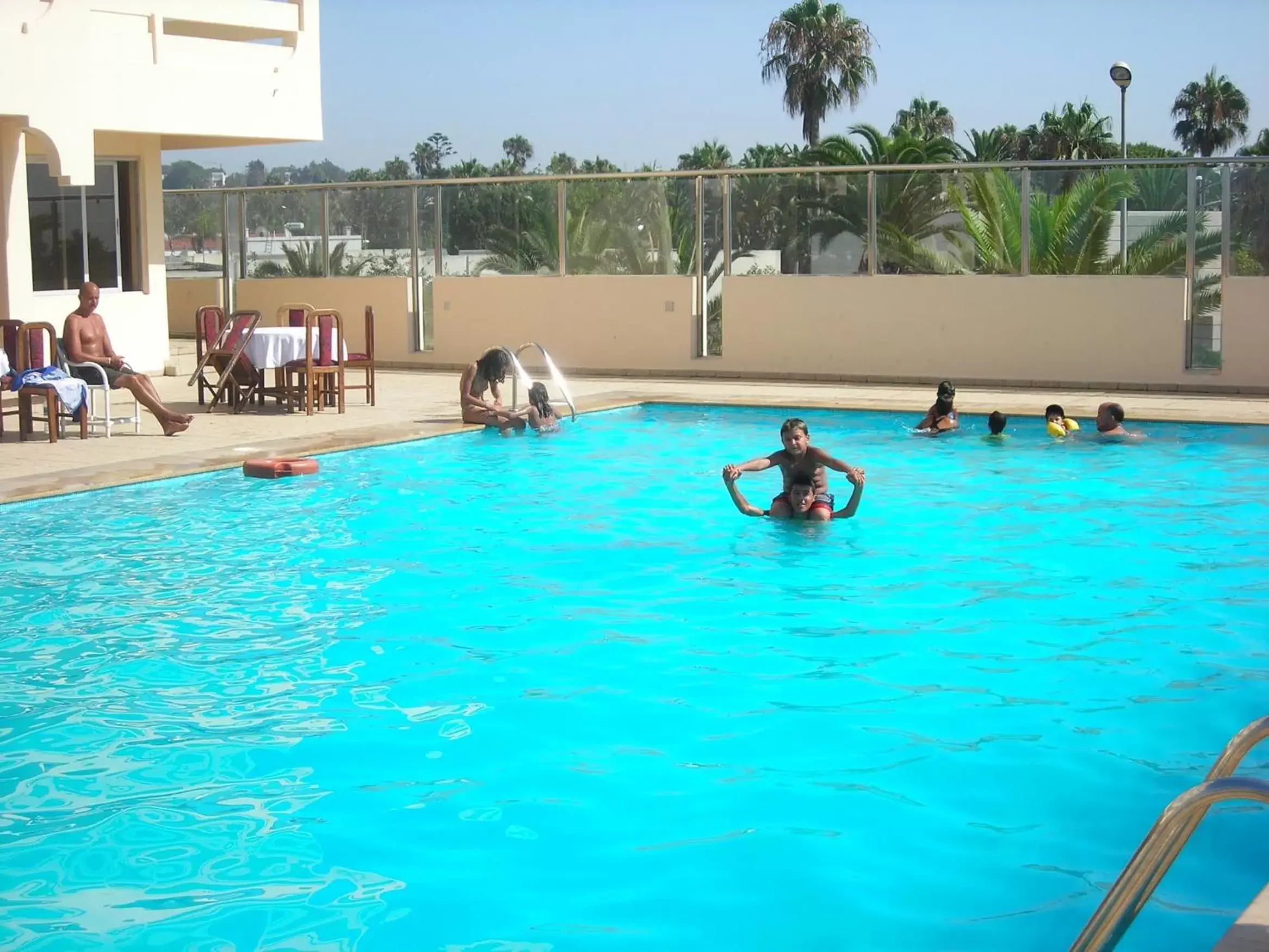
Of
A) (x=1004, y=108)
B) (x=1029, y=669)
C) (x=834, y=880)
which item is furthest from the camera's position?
(x=1004, y=108)

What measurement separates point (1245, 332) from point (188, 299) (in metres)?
17.2

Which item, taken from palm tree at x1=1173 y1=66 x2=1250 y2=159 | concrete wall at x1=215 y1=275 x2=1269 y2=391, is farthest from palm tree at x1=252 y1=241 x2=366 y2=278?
palm tree at x1=1173 y1=66 x2=1250 y2=159

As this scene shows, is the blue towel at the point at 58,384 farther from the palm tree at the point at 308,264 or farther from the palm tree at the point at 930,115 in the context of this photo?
the palm tree at the point at 930,115

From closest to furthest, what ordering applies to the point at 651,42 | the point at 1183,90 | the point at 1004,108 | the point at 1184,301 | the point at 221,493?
the point at 221,493
the point at 1184,301
the point at 651,42
the point at 1004,108
the point at 1183,90

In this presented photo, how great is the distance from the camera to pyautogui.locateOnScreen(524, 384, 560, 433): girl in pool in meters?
14.8

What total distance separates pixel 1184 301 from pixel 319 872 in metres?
15.3

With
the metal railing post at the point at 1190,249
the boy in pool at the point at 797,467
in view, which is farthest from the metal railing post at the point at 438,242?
the boy in pool at the point at 797,467

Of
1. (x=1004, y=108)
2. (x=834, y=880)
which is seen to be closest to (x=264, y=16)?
(x=834, y=880)

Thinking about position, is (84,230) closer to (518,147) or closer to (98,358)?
(98,358)

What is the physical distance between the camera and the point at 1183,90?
83312 mm

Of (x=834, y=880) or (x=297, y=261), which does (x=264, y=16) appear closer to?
(x=297, y=261)

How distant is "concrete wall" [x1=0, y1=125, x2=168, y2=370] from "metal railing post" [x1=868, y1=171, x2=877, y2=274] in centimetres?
930

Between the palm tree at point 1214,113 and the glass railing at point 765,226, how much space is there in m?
67.9

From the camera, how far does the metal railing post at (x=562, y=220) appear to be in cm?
2117
